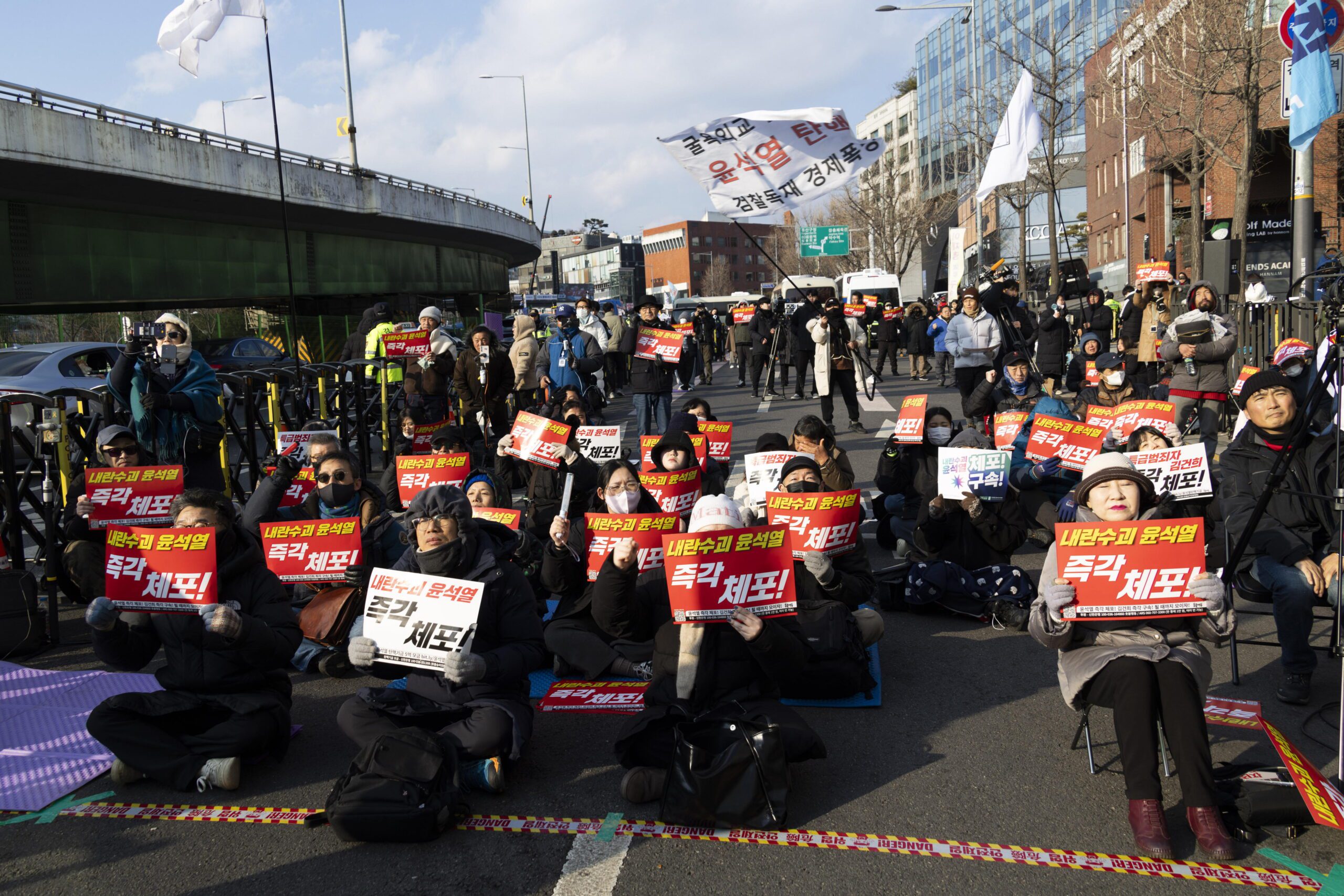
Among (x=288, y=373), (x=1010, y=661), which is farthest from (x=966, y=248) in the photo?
(x=1010, y=661)

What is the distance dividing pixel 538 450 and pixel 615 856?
4.88m

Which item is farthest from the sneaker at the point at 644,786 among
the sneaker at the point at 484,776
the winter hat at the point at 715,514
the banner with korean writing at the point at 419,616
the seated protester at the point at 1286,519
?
the seated protester at the point at 1286,519

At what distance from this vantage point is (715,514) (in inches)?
200

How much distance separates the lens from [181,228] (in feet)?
91.5

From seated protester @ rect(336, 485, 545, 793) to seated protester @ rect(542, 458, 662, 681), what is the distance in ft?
3.08

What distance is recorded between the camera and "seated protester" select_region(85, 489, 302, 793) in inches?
186

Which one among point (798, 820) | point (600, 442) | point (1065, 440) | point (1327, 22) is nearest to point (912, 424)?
point (1065, 440)

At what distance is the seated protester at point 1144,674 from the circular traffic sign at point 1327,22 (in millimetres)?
6215

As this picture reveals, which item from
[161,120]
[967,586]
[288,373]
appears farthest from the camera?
[161,120]

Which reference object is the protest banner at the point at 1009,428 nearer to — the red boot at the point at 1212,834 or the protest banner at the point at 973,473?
the protest banner at the point at 973,473

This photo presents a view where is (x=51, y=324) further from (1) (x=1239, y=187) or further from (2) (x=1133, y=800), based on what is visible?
(2) (x=1133, y=800)

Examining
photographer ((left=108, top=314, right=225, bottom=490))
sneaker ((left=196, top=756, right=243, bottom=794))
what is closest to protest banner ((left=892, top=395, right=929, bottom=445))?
photographer ((left=108, top=314, right=225, bottom=490))

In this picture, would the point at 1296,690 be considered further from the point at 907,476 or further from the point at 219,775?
the point at 219,775

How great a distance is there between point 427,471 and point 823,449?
293 cm
